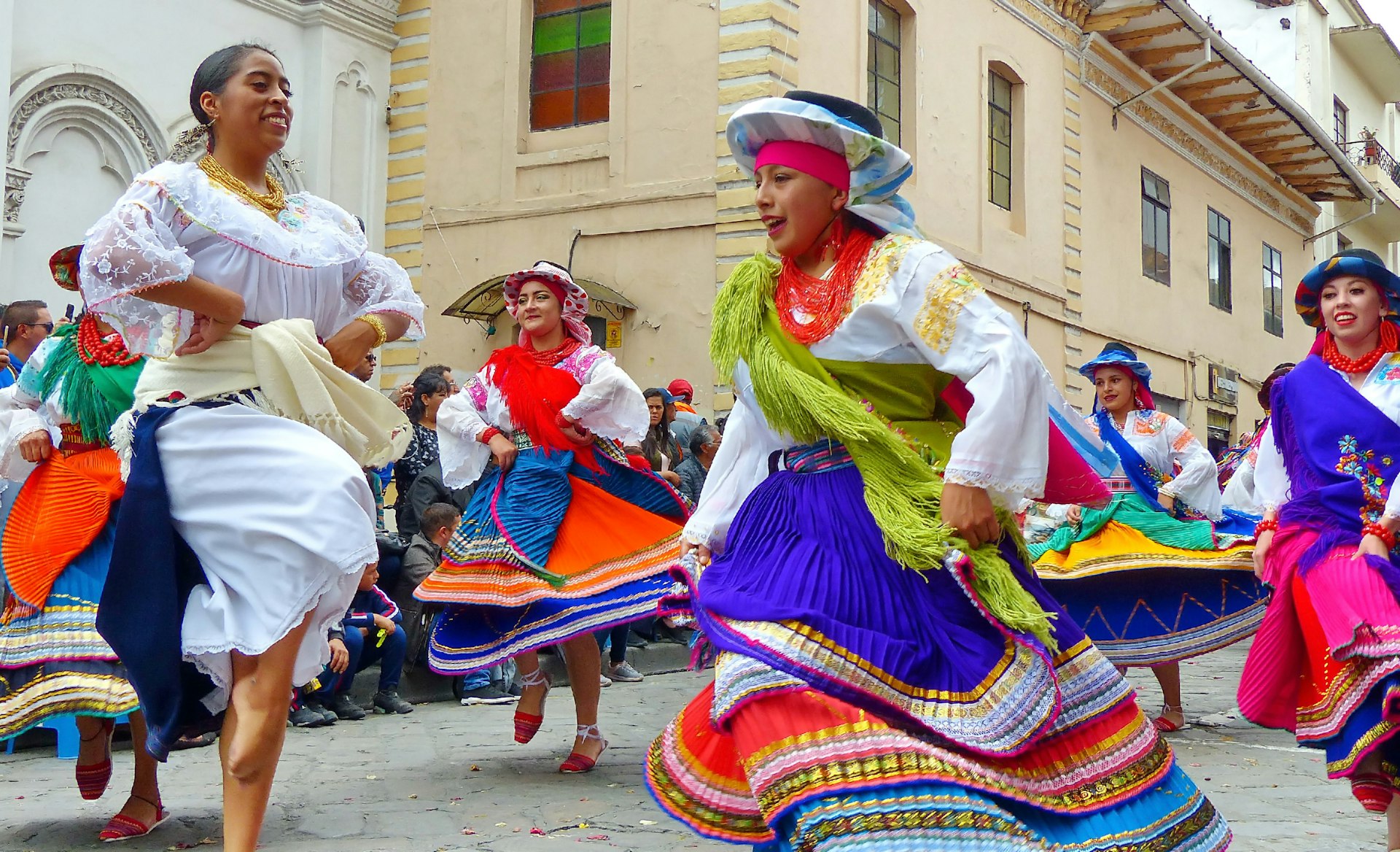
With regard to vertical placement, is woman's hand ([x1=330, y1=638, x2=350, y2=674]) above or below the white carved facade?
below

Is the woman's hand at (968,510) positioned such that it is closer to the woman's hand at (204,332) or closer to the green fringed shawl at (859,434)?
the green fringed shawl at (859,434)

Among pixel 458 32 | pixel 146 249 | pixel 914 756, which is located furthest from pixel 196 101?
pixel 458 32

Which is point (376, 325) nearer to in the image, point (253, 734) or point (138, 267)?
point (138, 267)

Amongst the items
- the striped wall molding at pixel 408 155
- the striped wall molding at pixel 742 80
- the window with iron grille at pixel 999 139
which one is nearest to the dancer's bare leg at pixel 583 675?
the striped wall molding at pixel 742 80

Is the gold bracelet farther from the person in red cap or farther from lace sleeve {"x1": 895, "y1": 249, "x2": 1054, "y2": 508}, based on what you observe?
the person in red cap

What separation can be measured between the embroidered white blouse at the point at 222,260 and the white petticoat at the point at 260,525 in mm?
286

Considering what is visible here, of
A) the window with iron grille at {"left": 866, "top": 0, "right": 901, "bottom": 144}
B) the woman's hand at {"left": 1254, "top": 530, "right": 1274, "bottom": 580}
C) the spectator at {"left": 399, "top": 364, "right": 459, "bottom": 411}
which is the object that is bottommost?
the woman's hand at {"left": 1254, "top": 530, "right": 1274, "bottom": 580}

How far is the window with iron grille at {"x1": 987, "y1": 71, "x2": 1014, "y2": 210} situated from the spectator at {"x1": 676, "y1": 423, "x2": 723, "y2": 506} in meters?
7.49

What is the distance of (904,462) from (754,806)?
81 cm

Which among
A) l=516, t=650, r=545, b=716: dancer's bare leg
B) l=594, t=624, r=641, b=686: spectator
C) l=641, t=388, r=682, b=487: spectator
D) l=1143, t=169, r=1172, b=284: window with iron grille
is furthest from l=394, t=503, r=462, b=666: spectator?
l=1143, t=169, r=1172, b=284: window with iron grille

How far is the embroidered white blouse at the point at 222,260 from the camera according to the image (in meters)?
3.41

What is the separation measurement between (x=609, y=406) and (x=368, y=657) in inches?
102

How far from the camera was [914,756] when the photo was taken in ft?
9.17

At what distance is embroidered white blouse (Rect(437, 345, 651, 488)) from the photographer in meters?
6.16
